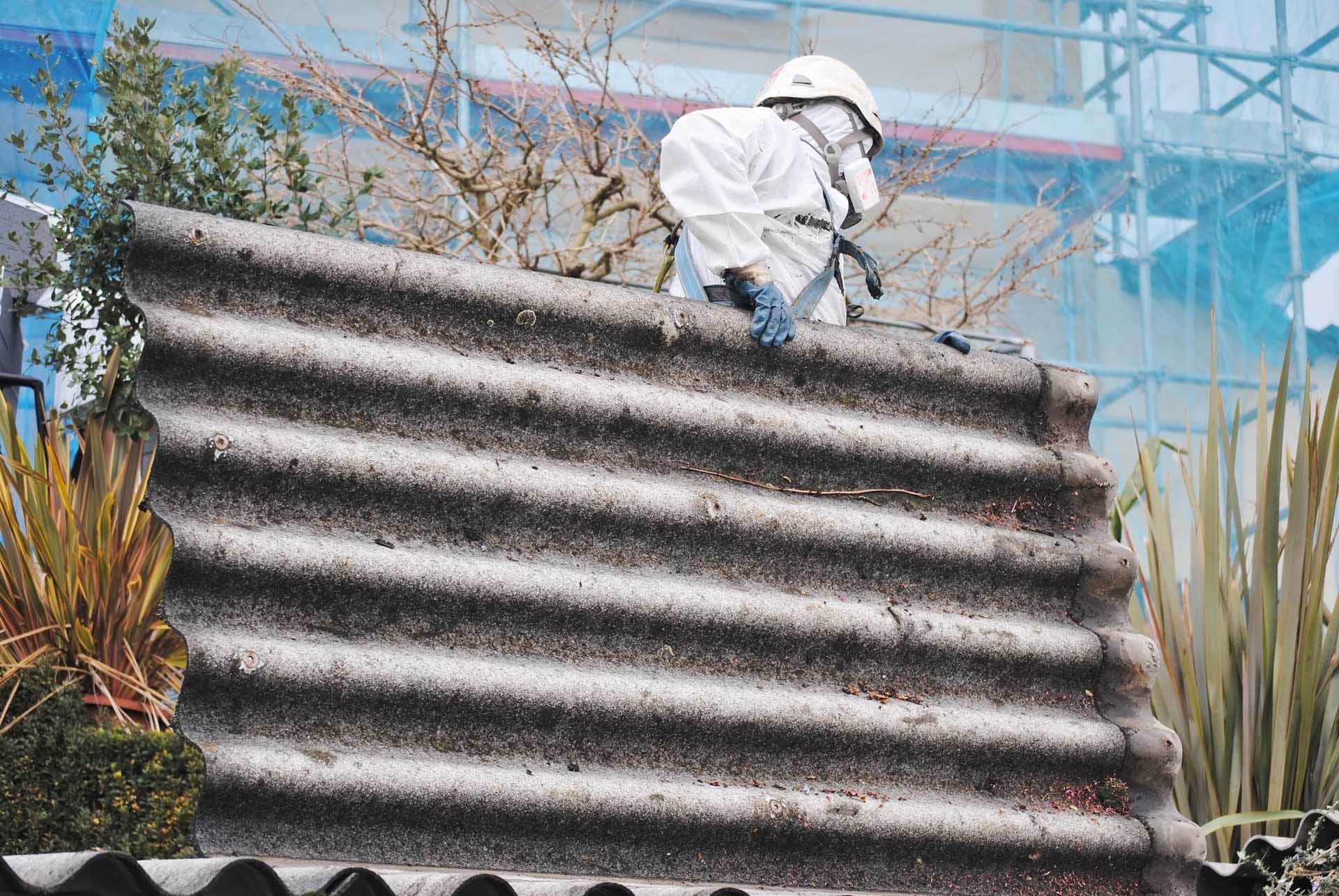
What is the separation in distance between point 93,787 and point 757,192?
6.63 ft

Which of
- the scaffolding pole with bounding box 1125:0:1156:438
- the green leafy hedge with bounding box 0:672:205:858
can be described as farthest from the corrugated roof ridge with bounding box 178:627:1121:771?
the scaffolding pole with bounding box 1125:0:1156:438

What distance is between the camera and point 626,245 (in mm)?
6750

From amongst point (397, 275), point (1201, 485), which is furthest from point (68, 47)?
point (1201, 485)

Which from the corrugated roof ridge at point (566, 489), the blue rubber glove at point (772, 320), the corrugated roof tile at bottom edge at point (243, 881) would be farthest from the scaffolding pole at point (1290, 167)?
the corrugated roof tile at bottom edge at point (243, 881)

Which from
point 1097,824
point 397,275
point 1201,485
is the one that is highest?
point 397,275

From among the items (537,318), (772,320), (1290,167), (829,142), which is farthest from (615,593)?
(1290,167)

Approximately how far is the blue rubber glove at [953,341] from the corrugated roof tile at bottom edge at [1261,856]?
1.12 metres

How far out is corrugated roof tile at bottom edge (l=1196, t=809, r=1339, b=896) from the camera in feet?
7.14

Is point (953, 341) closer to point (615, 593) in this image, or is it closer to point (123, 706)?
point (615, 593)

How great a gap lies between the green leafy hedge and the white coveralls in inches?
61.2

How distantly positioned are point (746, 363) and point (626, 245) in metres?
4.22

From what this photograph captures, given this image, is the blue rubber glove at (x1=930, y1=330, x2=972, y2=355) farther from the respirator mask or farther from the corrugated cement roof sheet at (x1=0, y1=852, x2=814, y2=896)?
the corrugated cement roof sheet at (x1=0, y1=852, x2=814, y2=896)

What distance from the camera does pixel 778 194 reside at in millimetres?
3227

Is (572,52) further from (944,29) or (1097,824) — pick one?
(944,29)
